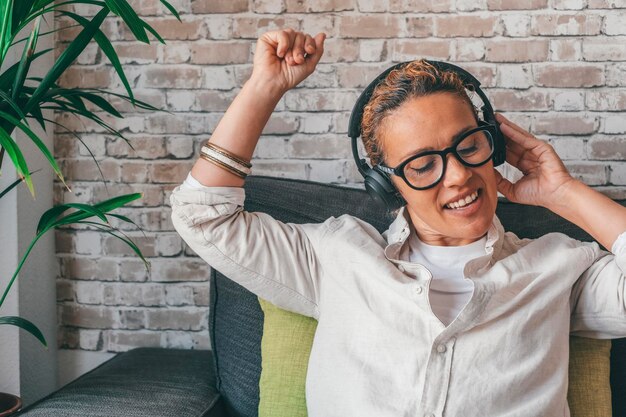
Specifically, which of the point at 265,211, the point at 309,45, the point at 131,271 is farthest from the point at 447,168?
the point at 131,271

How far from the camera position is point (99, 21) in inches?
59.5

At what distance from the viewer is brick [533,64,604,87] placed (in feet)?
6.16

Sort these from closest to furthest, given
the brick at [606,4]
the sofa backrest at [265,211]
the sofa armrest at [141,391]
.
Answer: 1. the sofa armrest at [141,391]
2. the sofa backrest at [265,211]
3. the brick at [606,4]

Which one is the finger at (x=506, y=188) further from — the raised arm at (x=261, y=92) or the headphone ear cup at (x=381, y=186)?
the raised arm at (x=261, y=92)

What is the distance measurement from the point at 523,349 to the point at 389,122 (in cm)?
52

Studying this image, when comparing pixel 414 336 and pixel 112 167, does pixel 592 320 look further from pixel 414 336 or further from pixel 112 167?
pixel 112 167

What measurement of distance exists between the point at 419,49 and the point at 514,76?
0.92 ft

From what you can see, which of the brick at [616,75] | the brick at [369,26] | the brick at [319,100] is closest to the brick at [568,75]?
the brick at [616,75]

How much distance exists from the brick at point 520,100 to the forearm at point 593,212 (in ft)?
1.72

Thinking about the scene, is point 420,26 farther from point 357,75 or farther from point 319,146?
point 319,146

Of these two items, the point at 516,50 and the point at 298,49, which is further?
the point at 516,50

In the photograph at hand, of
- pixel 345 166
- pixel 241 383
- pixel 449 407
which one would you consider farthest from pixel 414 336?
pixel 345 166

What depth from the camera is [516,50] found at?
190 centimetres

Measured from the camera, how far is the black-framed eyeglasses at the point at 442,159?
51.4 inches
